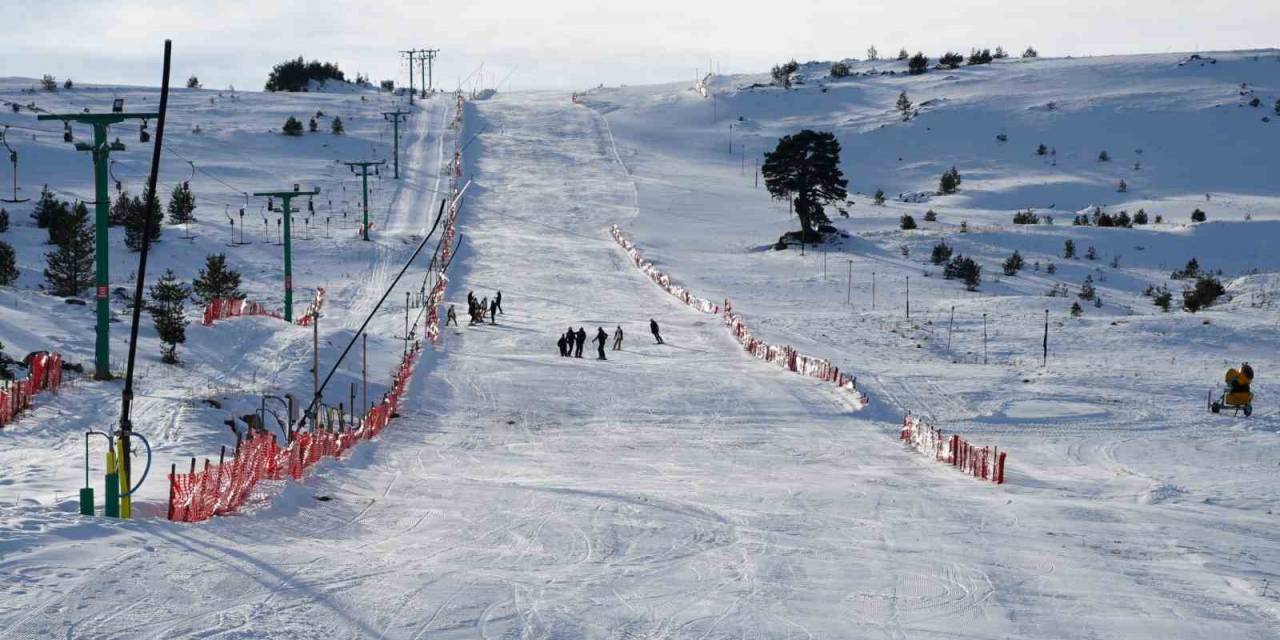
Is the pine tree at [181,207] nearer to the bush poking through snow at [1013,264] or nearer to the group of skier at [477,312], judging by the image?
the group of skier at [477,312]

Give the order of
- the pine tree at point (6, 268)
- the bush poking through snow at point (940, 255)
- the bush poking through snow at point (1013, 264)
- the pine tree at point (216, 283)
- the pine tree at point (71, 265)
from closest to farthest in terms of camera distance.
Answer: the pine tree at point (6, 268)
the pine tree at point (216, 283)
the pine tree at point (71, 265)
the bush poking through snow at point (1013, 264)
the bush poking through snow at point (940, 255)

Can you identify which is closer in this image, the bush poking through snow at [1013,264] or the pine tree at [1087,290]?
the pine tree at [1087,290]

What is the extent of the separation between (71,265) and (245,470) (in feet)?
91.0

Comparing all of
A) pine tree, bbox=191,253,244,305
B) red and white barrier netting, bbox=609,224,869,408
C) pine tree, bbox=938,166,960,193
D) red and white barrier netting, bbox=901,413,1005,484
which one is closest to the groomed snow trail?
red and white barrier netting, bbox=901,413,1005,484

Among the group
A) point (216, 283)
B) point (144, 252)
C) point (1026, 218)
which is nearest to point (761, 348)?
point (216, 283)

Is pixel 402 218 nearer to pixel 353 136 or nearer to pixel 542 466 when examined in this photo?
pixel 353 136

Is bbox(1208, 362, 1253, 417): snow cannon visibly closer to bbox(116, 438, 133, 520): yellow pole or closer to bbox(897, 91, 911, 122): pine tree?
bbox(116, 438, 133, 520): yellow pole

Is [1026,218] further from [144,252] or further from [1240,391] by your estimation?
[144,252]

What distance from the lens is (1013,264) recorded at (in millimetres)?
54906

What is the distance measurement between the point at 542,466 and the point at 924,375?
1515 centimetres

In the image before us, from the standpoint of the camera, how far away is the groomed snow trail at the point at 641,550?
35.6 feet

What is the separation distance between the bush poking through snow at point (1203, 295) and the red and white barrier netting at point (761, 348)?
15.6 m

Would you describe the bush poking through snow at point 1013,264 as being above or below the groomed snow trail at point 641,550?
above

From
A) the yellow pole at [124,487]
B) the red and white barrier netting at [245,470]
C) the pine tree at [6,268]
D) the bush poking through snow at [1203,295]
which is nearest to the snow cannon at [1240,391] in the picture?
the bush poking through snow at [1203,295]
